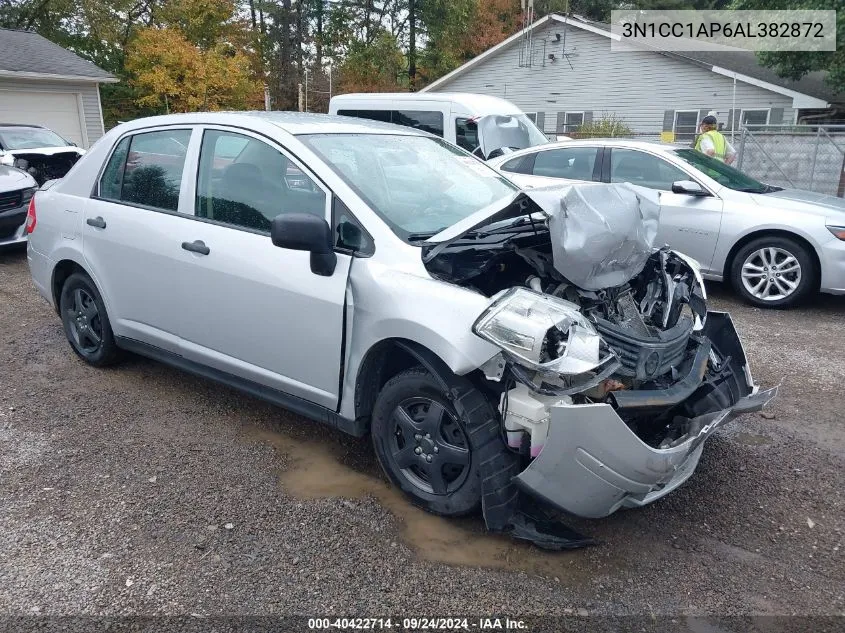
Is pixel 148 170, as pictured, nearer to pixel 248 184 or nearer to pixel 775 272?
pixel 248 184

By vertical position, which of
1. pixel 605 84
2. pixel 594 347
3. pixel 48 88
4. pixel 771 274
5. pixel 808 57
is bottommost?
pixel 771 274

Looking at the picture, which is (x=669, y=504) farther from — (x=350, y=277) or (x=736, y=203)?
(x=736, y=203)

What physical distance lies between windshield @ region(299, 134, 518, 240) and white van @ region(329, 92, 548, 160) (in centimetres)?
695

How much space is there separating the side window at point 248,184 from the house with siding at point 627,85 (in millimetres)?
18913

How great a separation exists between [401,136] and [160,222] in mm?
1557

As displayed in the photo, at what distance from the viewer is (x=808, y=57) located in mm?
18594

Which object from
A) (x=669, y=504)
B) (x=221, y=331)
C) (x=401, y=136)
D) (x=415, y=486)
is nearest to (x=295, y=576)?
(x=415, y=486)

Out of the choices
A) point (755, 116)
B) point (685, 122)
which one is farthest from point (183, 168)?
point (685, 122)

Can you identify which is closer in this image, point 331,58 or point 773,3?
point 773,3

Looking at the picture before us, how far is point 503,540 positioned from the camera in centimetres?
306

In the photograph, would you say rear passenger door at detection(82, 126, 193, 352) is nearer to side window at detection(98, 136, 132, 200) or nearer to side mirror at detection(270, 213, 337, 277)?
side window at detection(98, 136, 132, 200)

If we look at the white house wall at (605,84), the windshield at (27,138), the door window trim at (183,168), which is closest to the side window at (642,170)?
the door window trim at (183,168)

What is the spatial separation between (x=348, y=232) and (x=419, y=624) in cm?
180

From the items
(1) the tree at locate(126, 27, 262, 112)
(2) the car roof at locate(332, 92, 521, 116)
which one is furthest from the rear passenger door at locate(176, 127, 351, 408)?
(1) the tree at locate(126, 27, 262, 112)
